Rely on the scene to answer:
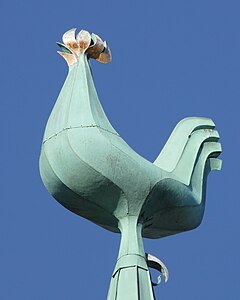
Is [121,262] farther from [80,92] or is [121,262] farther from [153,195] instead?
[80,92]

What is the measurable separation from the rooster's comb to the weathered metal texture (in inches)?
0.6

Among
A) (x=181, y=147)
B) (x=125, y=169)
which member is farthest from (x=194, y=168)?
(x=125, y=169)

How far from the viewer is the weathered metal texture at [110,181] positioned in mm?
22078

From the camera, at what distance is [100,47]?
2388 centimetres

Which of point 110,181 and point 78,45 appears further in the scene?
point 78,45

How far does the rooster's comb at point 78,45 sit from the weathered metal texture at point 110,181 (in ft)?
0.05

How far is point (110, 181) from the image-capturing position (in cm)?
2216

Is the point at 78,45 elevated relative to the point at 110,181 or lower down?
elevated

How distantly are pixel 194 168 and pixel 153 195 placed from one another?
161cm

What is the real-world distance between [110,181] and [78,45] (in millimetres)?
2485

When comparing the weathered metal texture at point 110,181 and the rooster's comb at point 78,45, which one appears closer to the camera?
the weathered metal texture at point 110,181

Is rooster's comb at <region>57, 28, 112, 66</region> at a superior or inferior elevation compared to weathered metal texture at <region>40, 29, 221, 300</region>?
superior

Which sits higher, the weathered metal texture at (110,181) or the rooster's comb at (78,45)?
the rooster's comb at (78,45)

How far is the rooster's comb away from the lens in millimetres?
23672
